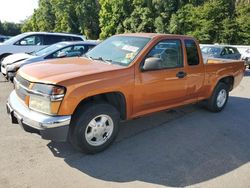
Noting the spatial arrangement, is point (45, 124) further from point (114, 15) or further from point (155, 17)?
point (114, 15)

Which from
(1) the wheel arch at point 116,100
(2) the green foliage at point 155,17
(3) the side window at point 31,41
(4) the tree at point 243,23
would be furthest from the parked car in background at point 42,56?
(4) the tree at point 243,23

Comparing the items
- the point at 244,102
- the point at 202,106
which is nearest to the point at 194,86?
the point at 202,106

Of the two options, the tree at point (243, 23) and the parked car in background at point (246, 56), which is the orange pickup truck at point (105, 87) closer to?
the parked car in background at point (246, 56)

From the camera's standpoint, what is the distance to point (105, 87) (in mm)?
3979

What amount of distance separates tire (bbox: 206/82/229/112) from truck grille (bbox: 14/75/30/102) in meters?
4.24

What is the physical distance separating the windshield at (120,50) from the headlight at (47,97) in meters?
1.26

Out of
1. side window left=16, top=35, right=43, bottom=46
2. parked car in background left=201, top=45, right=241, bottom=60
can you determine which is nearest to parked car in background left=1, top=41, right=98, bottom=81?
side window left=16, top=35, right=43, bottom=46

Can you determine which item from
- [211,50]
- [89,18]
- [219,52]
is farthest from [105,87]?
[89,18]

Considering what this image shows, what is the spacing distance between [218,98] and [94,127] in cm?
370

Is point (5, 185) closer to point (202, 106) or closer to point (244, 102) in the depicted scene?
point (202, 106)

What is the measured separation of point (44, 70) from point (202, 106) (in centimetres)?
422

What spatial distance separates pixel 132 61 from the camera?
438cm

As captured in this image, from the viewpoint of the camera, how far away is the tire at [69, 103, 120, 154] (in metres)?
3.89

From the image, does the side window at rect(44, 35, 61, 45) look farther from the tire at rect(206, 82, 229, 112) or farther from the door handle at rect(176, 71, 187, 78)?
the door handle at rect(176, 71, 187, 78)
